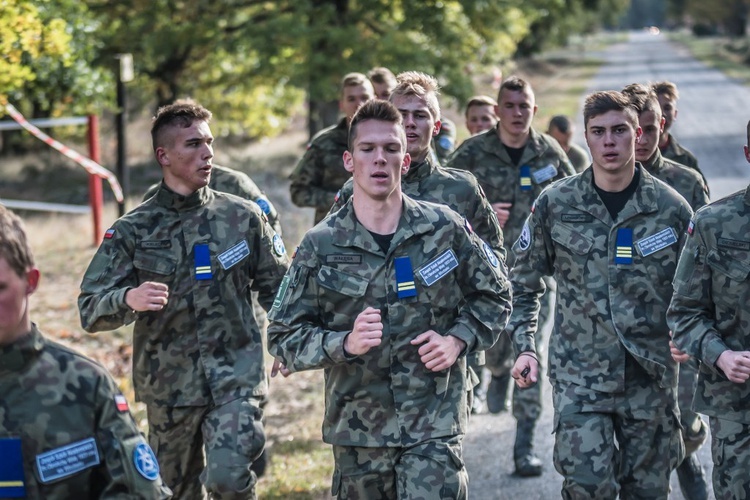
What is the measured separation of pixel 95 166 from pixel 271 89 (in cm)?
961

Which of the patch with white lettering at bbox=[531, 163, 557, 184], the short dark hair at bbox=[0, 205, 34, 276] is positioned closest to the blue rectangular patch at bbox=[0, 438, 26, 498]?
the short dark hair at bbox=[0, 205, 34, 276]

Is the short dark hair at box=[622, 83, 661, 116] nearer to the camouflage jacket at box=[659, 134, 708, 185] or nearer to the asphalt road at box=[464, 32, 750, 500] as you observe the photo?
the camouflage jacket at box=[659, 134, 708, 185]

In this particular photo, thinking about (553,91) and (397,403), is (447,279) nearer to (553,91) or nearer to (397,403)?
(397,403)

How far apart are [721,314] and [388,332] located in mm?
1512

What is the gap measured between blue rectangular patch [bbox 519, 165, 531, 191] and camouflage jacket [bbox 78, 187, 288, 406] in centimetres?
286

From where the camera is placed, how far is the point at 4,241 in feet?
11.4

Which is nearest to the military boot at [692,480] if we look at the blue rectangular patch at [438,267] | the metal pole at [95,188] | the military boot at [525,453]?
the military boot at [525,453]

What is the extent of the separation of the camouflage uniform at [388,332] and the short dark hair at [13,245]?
1726mm

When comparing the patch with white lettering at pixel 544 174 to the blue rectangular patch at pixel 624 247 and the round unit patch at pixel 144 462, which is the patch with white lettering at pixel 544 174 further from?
the round unit patch at pixel 144 462

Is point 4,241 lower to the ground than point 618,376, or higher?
higher

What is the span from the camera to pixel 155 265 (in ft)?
19.9

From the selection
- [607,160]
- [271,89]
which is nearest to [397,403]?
[607,160]

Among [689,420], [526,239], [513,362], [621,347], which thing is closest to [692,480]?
[689,420]

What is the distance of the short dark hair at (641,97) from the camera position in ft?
21.7
